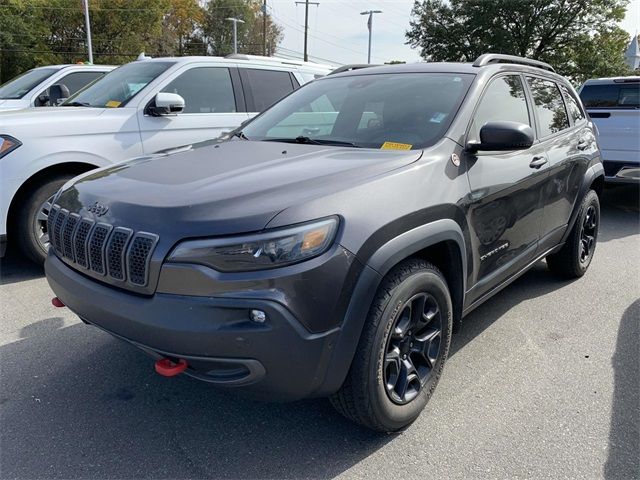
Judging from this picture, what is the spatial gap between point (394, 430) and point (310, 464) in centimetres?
43

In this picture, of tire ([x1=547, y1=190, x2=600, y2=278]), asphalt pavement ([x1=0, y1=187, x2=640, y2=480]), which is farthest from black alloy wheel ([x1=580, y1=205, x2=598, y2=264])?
asphalt pavement ([x1=0, y1=187, x2=640, y2=480])

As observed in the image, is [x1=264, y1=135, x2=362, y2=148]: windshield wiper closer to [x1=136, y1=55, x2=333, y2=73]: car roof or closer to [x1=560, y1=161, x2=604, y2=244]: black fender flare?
[x1=560, y1=161, x2=604, y2=244]: black fender flare

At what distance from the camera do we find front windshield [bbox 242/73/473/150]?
9.58ft

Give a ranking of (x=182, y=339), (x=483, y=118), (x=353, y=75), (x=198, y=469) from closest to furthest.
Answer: (x=182, y=339)
(x=198, y=469)
(x=483, y=118)
(x=353, y=75)

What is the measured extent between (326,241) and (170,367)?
801 millimetres

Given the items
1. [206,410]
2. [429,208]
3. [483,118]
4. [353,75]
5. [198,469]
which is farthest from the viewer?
[353,75]

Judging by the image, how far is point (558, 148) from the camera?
3865 mm

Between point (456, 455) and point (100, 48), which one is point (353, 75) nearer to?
point (456, 455)

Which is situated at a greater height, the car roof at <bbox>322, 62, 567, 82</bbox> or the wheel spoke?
the car roof at <bbox>322, 62, 567, 82</bbox>

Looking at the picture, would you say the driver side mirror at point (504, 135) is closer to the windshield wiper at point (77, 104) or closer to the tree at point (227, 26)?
the windshield wiper at point (77, 104)

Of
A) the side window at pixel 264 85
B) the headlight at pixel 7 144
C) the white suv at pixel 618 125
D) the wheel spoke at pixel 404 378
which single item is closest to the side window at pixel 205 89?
the side window at pixel 264 85

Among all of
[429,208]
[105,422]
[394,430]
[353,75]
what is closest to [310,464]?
[394,430]

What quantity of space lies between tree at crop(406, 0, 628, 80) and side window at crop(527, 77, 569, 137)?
84.4 feet

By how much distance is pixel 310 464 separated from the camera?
230 cm
